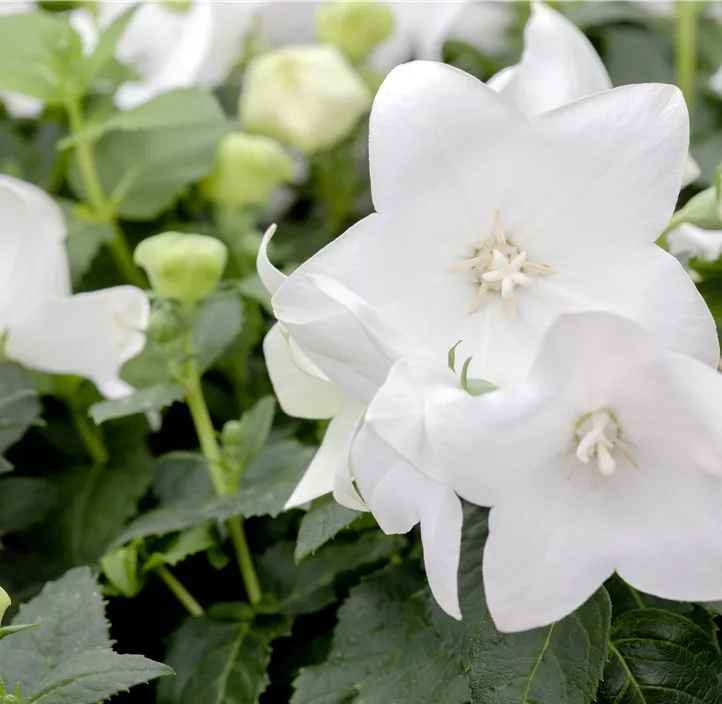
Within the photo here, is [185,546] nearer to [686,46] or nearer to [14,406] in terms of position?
[14,406]

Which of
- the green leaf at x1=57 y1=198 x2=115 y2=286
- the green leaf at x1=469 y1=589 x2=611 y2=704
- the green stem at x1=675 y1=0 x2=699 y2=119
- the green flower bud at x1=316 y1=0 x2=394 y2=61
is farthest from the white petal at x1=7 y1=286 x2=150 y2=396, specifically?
the green stem at x1=675 y1=0 x2=699 y2=119

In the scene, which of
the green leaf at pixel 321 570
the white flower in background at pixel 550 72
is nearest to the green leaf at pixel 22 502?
the green leaf at pixel 321 570

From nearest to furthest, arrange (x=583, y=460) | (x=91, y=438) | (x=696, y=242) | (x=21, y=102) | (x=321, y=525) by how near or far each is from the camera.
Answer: (x=583, y=460) < (x=321, y=525) < (x=696, y=242) < (x=91, y=438) < (x=21, y=102)

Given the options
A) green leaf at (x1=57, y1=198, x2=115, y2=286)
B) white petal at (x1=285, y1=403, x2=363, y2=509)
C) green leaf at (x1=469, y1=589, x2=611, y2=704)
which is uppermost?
white petal at (x1=285, y1=403, x2=363, y2=509)

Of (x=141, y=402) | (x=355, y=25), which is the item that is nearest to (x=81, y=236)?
(x=141, y=402)

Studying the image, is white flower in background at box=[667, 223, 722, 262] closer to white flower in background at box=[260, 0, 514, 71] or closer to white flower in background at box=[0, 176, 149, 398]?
white flower in background at box=[0, 176, 149, 398]

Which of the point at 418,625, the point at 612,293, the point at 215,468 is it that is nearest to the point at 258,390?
the point at 215,468

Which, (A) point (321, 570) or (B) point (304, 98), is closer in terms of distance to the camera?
(A) point (321, 570)
